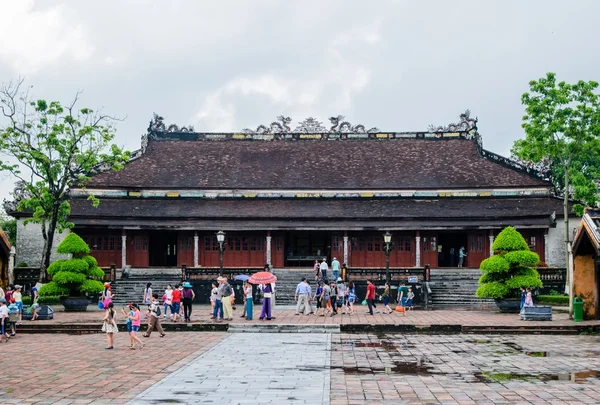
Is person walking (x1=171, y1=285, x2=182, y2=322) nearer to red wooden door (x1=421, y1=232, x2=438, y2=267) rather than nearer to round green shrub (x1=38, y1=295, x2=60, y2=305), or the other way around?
round green shrub (x1=38, y1=295, x2=60, y2=305)

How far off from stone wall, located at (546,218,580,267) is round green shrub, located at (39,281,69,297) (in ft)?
82.7

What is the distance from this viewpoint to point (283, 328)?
77.3ft

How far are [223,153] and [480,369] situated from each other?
115ft

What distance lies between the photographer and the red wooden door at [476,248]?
137ft

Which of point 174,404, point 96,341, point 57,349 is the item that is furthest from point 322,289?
point 174,404

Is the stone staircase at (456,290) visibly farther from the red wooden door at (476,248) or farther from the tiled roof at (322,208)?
the tiled roof at (322,208)

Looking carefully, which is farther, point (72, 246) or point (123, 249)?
point (123, 249)

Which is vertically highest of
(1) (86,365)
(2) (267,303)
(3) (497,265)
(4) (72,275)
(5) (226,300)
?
(3) (497,265)

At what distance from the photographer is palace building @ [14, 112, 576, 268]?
41.1m

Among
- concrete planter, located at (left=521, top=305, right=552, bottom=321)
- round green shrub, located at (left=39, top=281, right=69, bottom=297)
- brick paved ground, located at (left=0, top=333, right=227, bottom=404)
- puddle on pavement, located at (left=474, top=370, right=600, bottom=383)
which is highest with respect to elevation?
round green shrub, located at (left=39, top=281, right=69, bottom=297)

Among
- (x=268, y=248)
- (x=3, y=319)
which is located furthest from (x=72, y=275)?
(x=268, y=248)

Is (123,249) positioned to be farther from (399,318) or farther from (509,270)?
(509,270)

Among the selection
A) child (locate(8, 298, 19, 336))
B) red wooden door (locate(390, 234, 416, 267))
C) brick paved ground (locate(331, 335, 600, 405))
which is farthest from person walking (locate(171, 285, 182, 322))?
red wooden door (locate(390, 234, 416, 267))

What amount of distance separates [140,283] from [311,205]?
11430 millimetres
